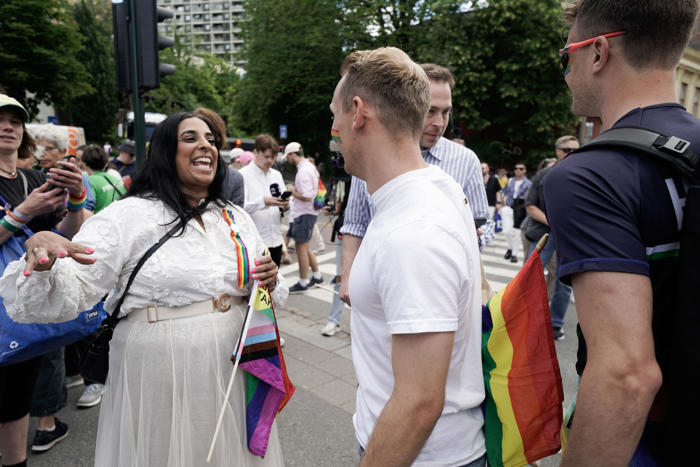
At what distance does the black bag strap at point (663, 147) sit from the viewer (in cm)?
97

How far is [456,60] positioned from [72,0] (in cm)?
4414

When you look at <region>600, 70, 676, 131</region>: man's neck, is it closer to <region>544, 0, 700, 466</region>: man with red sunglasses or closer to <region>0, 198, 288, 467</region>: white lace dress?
<region>544, 0, 700, 466</region>: man with red sunglasses

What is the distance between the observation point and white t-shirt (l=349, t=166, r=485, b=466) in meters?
1.05

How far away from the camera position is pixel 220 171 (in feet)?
8.34

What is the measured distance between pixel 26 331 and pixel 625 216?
2.57 meters

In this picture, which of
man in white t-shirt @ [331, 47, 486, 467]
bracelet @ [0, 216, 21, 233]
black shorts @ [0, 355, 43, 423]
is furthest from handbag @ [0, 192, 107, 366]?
man in white t-shirt @ [331, 47, 486, 467]

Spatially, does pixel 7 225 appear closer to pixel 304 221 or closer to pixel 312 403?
pixel 312 403

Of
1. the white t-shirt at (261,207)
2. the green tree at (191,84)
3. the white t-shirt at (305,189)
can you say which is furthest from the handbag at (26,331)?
the green tree at (191,84)

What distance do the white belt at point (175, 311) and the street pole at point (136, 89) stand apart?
8.97 ft

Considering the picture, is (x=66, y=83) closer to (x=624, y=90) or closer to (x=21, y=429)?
(x=21, y=429)

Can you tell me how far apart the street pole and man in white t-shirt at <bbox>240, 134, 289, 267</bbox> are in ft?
4.28

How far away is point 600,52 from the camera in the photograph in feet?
3.75

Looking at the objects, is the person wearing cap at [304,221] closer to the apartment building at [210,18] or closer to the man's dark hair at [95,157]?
the man's dark hair at [95,157]

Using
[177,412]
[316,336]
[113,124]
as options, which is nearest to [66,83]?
[113,124]
